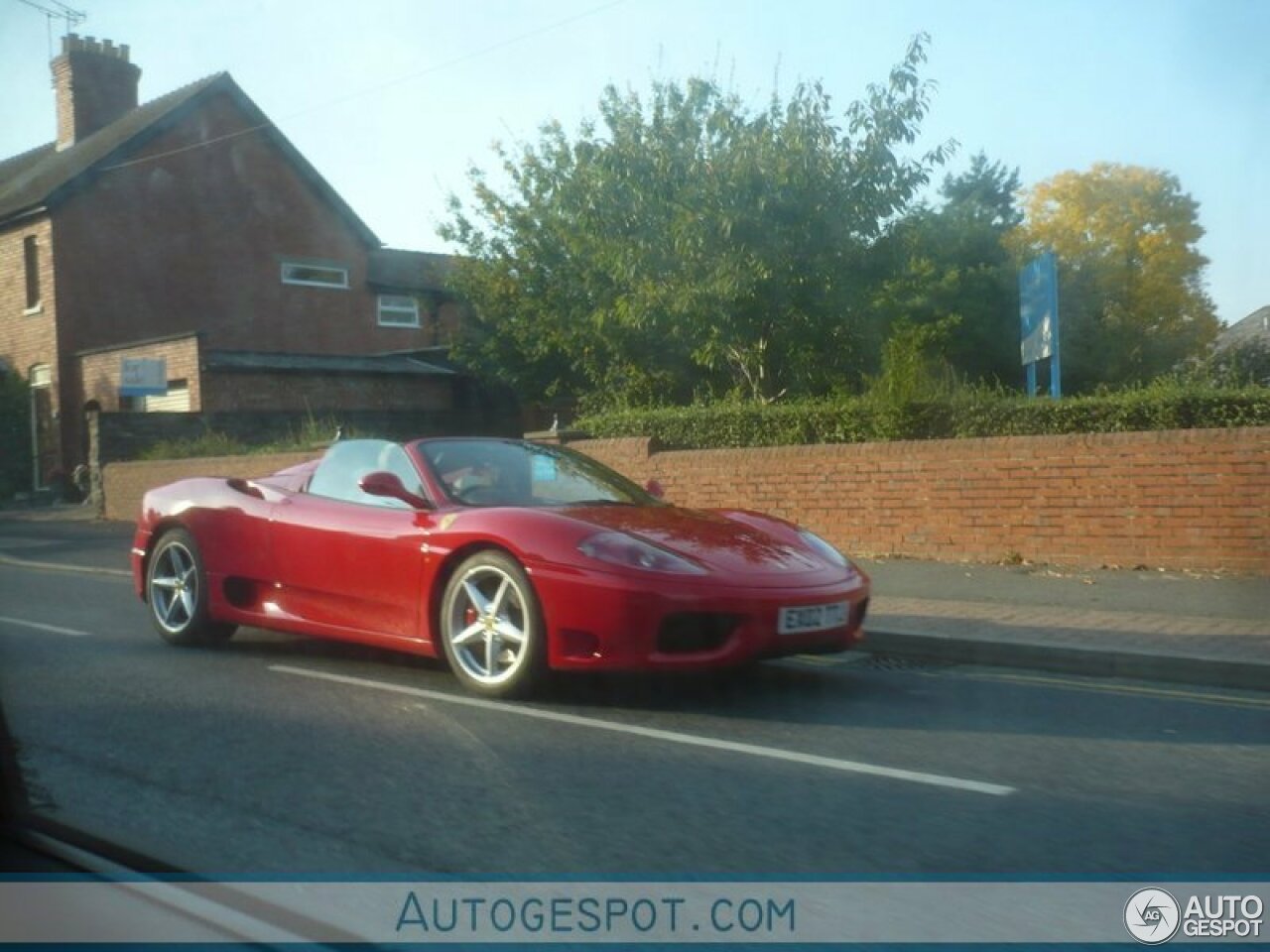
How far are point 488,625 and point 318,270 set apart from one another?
3000 cm

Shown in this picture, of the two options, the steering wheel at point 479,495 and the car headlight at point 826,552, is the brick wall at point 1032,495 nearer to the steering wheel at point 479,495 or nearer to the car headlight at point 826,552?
the car headlight at point 826,552

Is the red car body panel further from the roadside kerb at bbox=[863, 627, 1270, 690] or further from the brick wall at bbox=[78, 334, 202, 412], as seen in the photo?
the brick wall at bbox=[78, 334, 202, 412]

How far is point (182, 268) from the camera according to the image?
31.8 meters

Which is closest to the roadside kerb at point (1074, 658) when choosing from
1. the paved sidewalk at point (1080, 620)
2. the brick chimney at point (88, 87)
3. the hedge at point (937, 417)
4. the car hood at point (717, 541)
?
the paved sidewalk at point (1080, 620)

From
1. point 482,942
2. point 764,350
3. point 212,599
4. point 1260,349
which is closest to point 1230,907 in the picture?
point 482,942

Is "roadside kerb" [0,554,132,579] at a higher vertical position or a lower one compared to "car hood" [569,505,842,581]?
lower

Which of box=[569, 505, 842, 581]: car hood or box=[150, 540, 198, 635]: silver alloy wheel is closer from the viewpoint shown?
box=[569, 505, 842, 581]: car hood

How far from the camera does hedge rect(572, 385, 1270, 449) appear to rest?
11.6 meters

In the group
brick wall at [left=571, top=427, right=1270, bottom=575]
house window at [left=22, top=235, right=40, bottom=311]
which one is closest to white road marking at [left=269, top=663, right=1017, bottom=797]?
brick wall at [left=571, top=427, right=1270, bottom=575]

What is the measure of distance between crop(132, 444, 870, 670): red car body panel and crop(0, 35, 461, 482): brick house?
1875cm

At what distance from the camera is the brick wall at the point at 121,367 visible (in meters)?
25.9

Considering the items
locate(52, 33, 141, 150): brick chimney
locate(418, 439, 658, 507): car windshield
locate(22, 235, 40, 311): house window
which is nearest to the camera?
A: locate(418, 439, 658, 507): car windshield

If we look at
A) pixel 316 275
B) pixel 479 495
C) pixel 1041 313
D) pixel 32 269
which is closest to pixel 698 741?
pixel 479 495

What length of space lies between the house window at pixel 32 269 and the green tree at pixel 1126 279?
1016 inches
